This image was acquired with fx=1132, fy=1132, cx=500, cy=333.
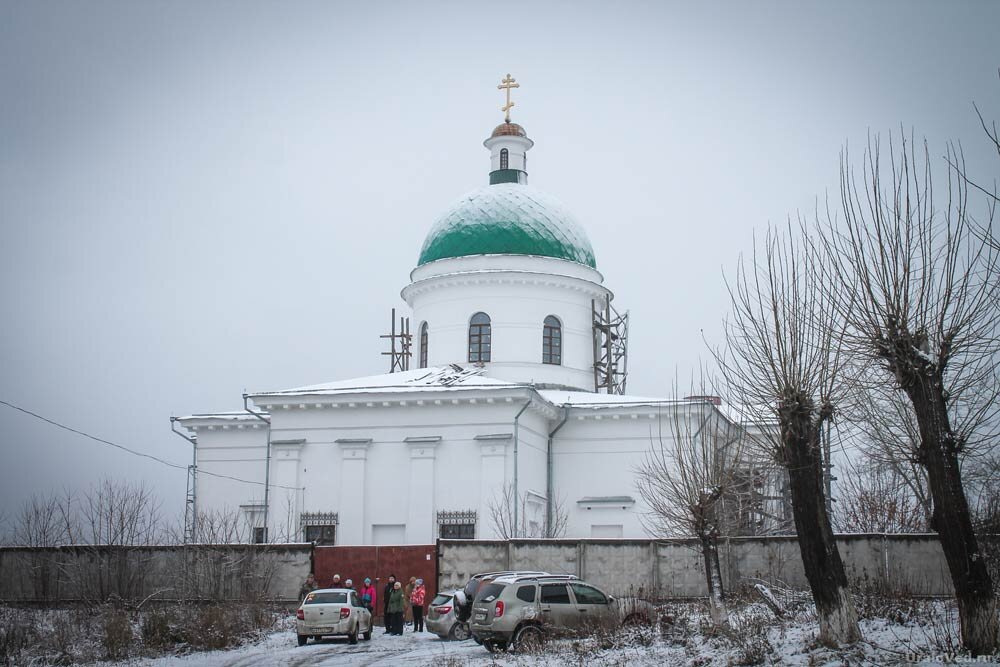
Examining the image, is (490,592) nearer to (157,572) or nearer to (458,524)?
(157,572)

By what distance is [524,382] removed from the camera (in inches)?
1361

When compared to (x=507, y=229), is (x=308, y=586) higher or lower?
lower

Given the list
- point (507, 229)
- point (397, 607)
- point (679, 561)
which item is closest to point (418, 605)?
point (397, 607)

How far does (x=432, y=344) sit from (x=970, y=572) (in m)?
23.8

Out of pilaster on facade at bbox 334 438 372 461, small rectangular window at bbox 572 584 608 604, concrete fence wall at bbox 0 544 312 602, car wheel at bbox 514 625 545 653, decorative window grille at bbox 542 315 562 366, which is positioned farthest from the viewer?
decorative window grille at bbox 542 315 562 366

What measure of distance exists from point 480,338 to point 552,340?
7.56 feet

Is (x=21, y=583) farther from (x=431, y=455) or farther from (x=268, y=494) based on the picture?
(x=431, y=455)

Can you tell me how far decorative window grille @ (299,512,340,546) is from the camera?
30016 mm

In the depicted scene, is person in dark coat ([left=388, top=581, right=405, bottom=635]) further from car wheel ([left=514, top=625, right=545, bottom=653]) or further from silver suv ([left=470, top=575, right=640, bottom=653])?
car wheel ([left=514, top=625, right=545, bottom=653])

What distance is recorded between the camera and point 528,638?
1731cm

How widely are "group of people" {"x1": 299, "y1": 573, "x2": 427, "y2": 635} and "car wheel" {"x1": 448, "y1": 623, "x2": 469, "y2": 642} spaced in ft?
5.27

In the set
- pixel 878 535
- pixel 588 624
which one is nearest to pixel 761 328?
pixel 588 624

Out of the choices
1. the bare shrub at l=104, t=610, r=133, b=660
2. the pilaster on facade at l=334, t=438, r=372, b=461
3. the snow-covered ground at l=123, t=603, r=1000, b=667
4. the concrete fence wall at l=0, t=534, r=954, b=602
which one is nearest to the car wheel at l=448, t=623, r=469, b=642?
the snow-covered ground at l=123, t=603, r=1000, b=667

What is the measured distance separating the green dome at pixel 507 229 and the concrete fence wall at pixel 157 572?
13.9 metres
